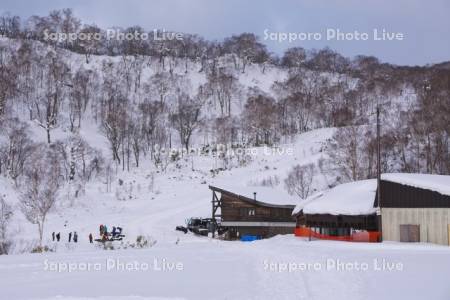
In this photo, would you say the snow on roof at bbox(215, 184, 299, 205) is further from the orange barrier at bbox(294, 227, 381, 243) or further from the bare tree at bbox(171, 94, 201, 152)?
the bare tree at bbox(171, 94, 201, 152)

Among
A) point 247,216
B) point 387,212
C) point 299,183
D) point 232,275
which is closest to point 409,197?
point 387,212

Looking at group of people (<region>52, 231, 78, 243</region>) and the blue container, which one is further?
the blue container

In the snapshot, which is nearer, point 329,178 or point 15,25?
point 329,178

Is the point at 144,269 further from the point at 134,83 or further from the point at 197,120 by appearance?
the point at 134,83

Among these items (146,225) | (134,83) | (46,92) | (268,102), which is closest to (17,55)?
(46,92)

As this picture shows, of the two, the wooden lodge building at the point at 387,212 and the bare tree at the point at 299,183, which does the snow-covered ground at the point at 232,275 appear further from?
the bare tree at the point at 299,183

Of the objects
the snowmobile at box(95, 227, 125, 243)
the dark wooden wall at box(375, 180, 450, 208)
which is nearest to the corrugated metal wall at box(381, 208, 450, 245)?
the dark wooden wall at box(375, 180, 450, 208)

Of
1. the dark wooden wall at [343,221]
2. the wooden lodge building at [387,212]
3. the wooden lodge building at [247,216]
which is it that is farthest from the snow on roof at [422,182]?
the wooden lodge building at [247,216]

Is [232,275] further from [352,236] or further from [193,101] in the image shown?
[193,101]
